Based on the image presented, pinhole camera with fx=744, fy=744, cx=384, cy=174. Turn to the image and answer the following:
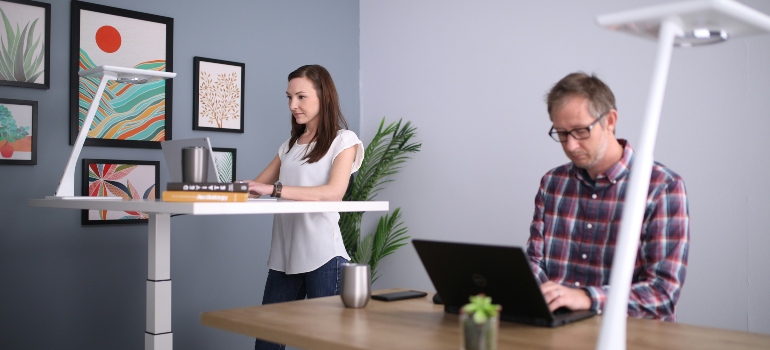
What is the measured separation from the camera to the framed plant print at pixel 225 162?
166 inches

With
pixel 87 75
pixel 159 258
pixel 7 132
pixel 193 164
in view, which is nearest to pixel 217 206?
pixel 193 164

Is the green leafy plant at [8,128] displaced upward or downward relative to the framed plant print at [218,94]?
downward

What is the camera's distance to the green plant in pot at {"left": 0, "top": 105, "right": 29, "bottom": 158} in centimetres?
343

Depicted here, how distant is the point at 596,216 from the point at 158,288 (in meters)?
1.46

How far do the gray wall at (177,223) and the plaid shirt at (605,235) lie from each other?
2405 mm

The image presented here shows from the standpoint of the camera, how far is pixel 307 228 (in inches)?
118

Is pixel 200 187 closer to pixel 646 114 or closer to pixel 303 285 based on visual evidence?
pixel 303 285

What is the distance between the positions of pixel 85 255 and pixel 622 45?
285 cm

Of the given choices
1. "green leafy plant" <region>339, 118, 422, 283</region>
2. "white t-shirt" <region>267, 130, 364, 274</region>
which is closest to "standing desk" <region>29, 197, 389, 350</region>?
"white t-shirt" <region>267, 130, 364, 274</region>

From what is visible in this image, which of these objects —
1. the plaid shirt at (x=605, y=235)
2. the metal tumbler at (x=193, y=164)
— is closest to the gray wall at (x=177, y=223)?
the metal tumbler at (x=193, y=164)

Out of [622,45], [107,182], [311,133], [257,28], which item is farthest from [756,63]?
[107,182]

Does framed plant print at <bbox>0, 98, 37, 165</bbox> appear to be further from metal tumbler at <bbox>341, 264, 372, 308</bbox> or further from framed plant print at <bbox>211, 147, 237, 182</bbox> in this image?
metal tumbler at <bbox>341, 264, 372, 308</bbox>

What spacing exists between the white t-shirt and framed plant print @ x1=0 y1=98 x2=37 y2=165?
130cm

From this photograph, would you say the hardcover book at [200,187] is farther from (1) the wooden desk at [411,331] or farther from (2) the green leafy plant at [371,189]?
(2) the green leafy plant at [371,189]
